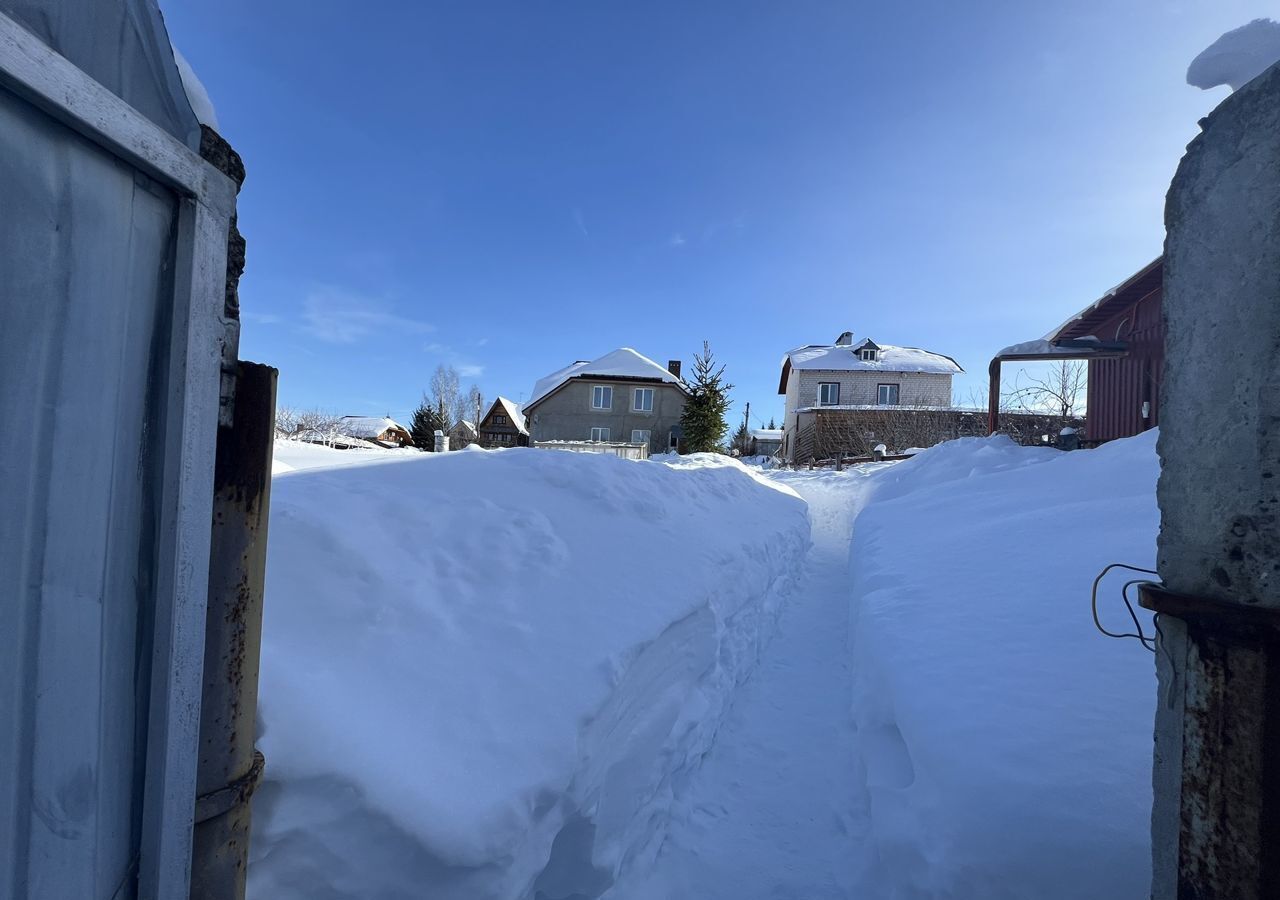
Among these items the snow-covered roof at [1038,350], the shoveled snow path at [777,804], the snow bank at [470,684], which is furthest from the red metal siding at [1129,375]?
the snow bank at [470,684]

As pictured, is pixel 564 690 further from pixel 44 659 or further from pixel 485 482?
pixel 485 482

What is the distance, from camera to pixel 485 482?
4.11 m

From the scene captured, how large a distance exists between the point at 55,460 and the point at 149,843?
89 cm

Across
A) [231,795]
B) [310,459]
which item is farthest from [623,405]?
[231,795]

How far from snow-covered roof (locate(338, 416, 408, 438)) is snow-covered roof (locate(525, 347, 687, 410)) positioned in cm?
2399

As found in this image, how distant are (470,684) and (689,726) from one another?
1.65m

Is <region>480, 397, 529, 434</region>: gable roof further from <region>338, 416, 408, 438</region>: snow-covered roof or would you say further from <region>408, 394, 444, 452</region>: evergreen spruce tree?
<region>338, 416, 408, 438</region>: snow-covered roof

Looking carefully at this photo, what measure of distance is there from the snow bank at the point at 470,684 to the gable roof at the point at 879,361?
27.6 meters

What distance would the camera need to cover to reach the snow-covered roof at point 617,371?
27266mm

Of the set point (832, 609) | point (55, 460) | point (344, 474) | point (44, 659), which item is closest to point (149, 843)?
point (44, 659)

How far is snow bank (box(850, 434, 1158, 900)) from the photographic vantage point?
1835 millimetres

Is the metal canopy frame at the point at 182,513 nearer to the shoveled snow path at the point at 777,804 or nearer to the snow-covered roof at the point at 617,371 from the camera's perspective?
the shoveled snow path at the point at 777,804

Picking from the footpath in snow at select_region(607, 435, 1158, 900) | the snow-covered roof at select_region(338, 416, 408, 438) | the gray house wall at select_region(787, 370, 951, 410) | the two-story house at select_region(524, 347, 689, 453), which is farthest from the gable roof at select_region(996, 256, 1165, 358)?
the snow-covered roof at select_region(338, 416, 408, 438)

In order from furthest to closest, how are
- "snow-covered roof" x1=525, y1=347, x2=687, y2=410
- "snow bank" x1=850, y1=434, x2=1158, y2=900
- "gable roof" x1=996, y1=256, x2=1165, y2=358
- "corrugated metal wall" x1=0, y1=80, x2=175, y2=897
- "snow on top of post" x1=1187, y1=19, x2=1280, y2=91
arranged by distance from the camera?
"snow-covered roof" x1=525, y1=347, x2=687, y2=410, "gable roof" x1=996, y1=256, x2=1165, y2=358, "snow bank" x1=850, y1=434, x2=1158, y2=900, "snow on top of post" x1=1187, y1=19, x2=1280, y2=91, "corrugated metal wall" x1=0, y1=80, x2=175, y2=897
